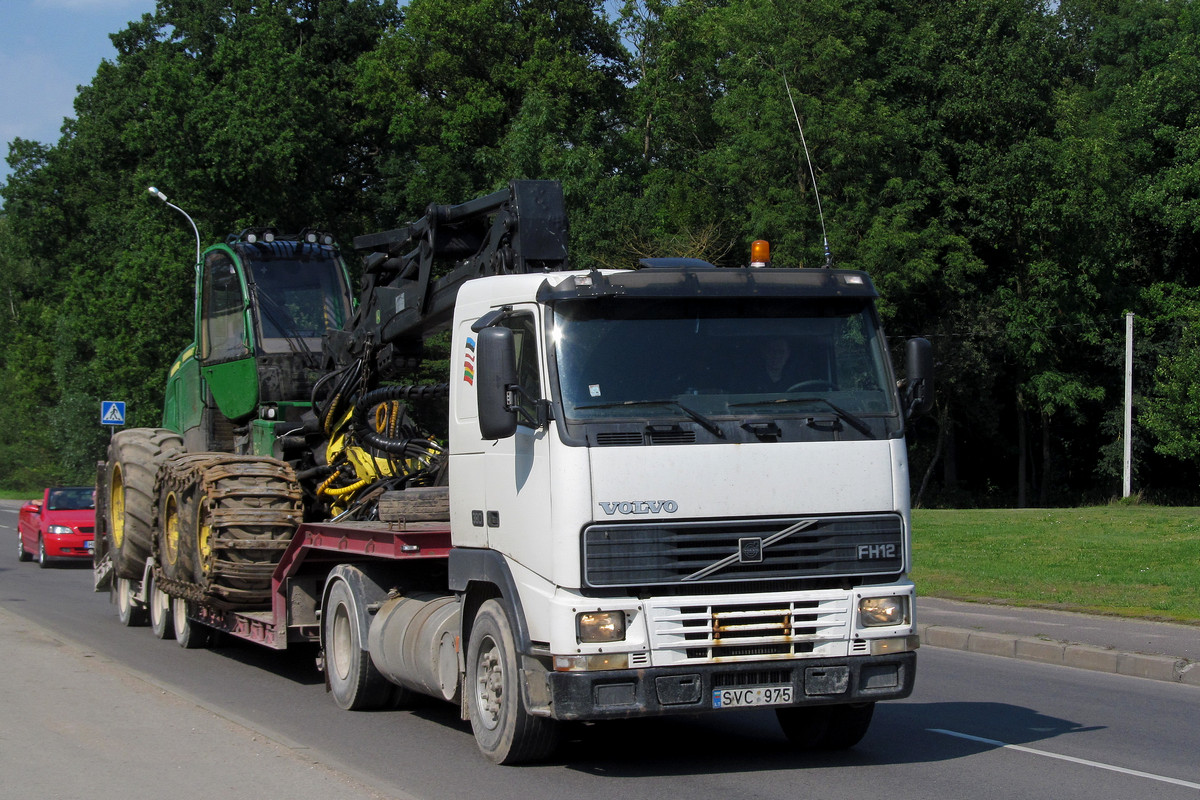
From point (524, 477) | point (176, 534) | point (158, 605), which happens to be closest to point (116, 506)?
point (158, 605)

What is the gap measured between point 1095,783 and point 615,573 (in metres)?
3.07

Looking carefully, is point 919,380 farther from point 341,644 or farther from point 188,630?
point 188,630

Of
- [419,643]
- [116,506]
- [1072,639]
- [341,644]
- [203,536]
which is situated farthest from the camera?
[116,506]

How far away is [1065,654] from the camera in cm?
1255

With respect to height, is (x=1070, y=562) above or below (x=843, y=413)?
below

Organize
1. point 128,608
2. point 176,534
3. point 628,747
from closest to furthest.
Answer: point 628,747
point 176,534
point 128,608

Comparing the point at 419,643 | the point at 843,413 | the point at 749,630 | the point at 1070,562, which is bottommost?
the point at 1070,562

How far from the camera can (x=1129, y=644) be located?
1264 centimetres

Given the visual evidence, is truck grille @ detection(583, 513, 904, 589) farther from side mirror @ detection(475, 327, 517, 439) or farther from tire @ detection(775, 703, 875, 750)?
tire @ detection(775, 703, 875, 750)

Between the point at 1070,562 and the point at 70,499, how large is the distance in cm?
1966

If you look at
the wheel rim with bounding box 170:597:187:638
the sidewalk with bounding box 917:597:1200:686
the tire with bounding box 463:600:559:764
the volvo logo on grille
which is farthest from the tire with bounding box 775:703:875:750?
the wheel rim with bounding box 170:597:187:638

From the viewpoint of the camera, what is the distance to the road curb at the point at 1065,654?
38.0ft

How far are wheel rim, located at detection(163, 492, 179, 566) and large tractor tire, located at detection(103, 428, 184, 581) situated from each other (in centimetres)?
44

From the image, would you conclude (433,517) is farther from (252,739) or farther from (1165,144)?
(1165,144)
